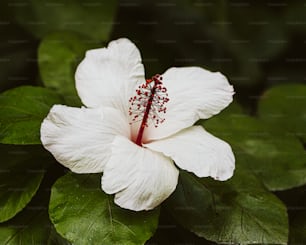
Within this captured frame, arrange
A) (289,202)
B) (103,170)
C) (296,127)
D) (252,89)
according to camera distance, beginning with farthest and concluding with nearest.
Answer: (252,89) → (296,127) → (289,202) → (103,170)

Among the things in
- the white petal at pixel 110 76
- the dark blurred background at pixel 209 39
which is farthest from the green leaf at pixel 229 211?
the dark blurred background at pixel 209 39

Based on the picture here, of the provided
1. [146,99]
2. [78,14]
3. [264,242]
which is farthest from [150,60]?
[264,242]

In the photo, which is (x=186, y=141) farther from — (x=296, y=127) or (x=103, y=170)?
(x=296, y=127)

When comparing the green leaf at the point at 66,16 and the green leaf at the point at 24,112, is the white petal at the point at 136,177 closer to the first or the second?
the green leaf at the point at 24,112

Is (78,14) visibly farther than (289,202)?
Yes

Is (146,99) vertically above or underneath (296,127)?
above

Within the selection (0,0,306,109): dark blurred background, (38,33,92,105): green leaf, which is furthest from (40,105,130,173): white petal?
(0,0,306,109): dark blurred background
